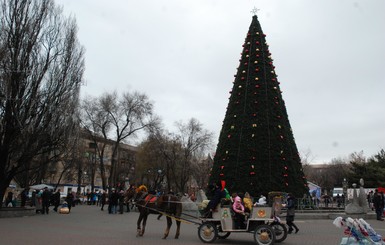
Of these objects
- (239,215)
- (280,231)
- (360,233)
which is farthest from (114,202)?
(360,233)

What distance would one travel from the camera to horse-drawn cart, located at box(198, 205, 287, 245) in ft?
35.4

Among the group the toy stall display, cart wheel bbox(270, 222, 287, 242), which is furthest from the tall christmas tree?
the toy stall display

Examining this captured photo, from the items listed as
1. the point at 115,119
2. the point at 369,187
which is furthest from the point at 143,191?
the point at 369,187

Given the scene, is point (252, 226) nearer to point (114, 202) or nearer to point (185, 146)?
point (114, 202)

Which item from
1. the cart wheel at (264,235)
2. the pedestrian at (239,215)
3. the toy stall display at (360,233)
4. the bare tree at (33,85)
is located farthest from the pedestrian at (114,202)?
the toy stall display at (360,233)

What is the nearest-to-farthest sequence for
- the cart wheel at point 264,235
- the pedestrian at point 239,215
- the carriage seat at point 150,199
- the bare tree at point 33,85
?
the cart wheel at point 264,235 < the pedestrian at point 239,215 < the carriage seat at point 150,199 < the bare tree at point 33,85

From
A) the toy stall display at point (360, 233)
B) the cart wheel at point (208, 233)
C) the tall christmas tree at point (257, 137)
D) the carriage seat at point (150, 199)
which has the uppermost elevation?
the tall christmas tree at point (257, 137)

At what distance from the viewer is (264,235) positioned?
10.8m

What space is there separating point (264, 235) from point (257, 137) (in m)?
13.6

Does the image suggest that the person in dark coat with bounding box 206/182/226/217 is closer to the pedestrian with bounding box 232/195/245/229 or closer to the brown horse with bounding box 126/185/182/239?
the pedestrian with bounding box 232/195/245/229

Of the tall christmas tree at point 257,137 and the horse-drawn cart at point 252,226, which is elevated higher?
the tall christmas tree at point 257,137

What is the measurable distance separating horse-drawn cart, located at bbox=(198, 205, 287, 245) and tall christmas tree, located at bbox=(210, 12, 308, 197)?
1137 centimetres

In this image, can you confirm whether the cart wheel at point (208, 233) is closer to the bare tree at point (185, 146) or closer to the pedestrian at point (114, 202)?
the pedestrian at point (114, 202)

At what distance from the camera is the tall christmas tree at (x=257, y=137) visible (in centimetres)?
2331
